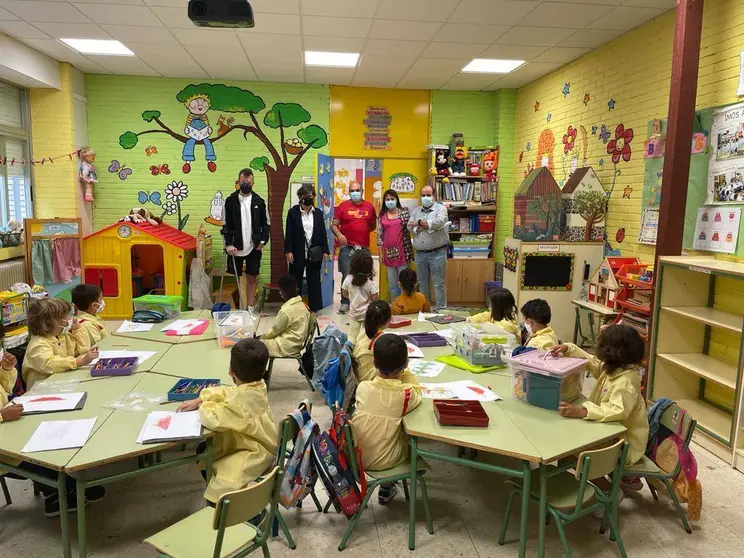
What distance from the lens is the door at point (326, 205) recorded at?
7.54 metres

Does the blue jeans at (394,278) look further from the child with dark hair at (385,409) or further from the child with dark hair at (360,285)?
the child with dark hair at (385,409)

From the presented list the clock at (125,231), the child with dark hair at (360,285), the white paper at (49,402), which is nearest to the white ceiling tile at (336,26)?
the child with dark hair at (360,285)

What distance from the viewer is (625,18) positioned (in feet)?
16.5

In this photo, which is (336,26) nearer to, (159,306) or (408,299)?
(408,299)

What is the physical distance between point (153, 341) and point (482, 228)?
546cm

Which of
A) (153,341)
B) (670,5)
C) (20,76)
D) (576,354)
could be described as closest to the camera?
(576,354)

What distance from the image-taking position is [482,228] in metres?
7.98

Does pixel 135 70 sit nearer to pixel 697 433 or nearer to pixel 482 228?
pixel 482 228

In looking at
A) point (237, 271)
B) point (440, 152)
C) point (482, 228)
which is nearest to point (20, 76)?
point (237, 271)

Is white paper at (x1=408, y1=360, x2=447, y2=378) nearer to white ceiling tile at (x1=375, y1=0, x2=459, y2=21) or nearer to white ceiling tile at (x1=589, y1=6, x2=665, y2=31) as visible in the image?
white ceiling tile at (x1=375, y1=0, x2=459, y2=21)

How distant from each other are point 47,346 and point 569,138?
232 inches

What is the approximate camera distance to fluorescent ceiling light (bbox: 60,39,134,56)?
20.0ft

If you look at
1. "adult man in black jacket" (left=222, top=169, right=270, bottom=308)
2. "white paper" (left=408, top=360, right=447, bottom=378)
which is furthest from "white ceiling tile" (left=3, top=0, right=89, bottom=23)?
"white paper" (left=408, top=360, right=447, bottom=378)

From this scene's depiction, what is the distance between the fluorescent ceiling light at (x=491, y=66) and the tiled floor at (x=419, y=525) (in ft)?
16.8
